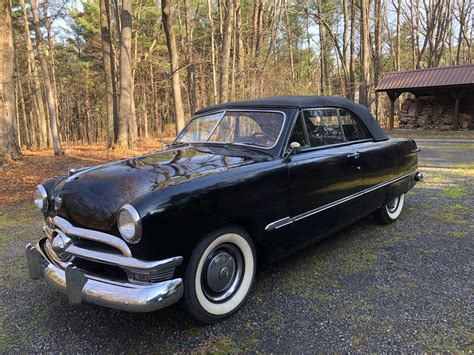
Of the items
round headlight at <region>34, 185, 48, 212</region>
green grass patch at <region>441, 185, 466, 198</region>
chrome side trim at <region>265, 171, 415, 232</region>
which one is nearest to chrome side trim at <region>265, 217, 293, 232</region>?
chrome side trim at <region>265, 171, 415, 232</region>

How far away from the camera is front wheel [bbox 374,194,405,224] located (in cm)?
488

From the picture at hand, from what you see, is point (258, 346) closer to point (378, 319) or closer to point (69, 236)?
point (378, 319)

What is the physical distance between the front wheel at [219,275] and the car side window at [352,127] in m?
2.11

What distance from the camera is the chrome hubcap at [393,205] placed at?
5027mm

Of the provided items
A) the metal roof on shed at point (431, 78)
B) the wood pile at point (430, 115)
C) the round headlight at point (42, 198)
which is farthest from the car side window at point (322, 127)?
the wood pile at point (430, 115)

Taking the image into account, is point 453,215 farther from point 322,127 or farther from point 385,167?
point 322,127

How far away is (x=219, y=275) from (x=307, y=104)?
6.66 ft

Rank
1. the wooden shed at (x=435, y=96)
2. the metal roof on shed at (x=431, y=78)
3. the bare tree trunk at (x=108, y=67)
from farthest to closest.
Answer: the wooden shed at (x=435, y=96) → the metal roof on shed at (x=431, y=78) → the bare tree trunk at (x=108, y=67)

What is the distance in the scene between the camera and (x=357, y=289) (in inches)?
127

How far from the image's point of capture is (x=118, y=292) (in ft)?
7.60

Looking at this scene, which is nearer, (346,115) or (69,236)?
(69,236)

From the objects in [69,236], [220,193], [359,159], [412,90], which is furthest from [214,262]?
[412,90]

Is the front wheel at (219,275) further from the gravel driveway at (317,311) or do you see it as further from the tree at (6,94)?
the tree at (6,94)

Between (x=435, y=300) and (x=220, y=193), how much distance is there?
2.02m
